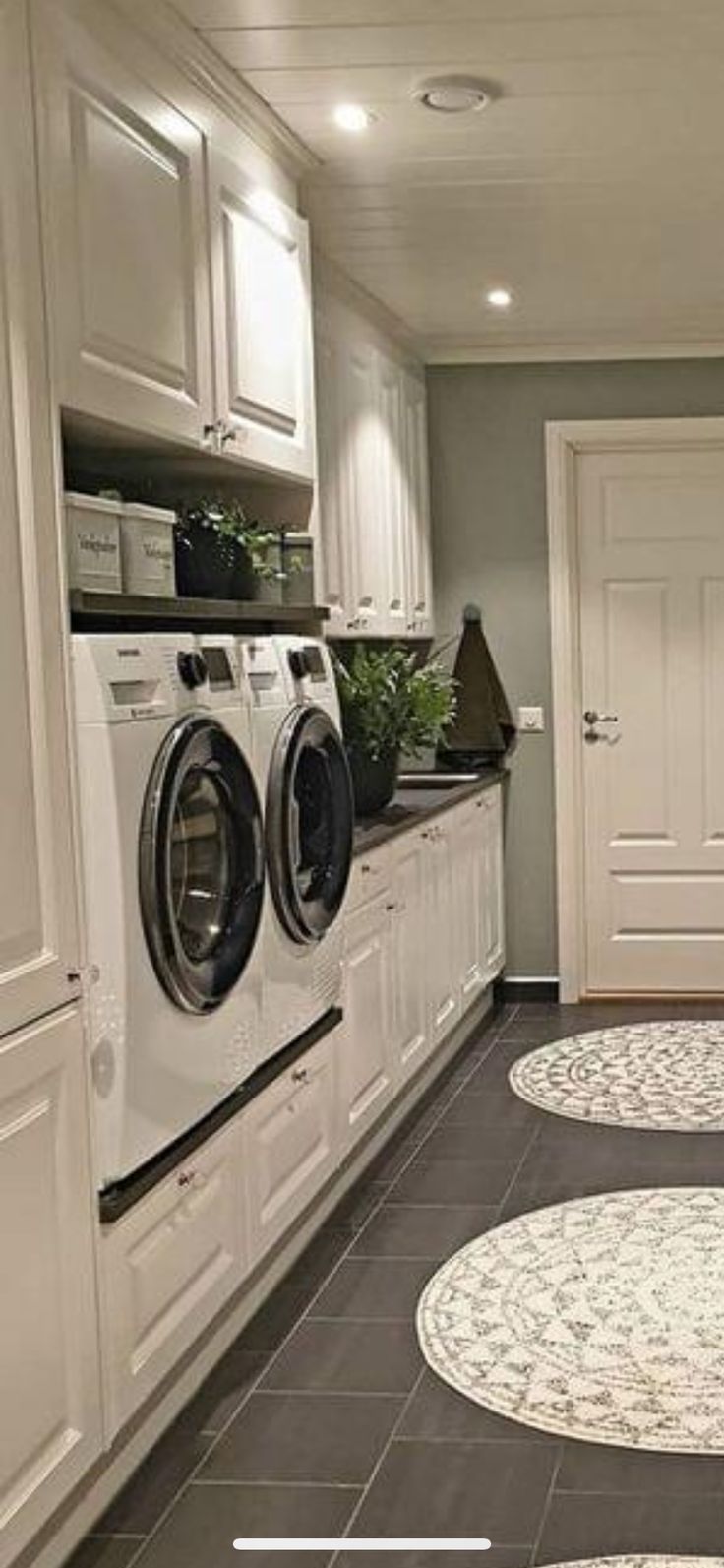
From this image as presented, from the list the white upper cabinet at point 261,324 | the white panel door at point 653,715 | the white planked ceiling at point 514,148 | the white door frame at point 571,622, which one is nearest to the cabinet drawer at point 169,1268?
the white upper cabinet at point 261,324

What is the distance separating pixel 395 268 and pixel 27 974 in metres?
3.15

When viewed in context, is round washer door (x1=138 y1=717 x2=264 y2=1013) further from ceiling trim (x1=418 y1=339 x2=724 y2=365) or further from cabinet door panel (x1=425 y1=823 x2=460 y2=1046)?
ceiling trim (x1=418 y1=339 x2=724 y2=365)

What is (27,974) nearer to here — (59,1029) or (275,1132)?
(59,1029)

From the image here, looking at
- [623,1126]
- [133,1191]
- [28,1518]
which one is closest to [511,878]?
[623,1126]

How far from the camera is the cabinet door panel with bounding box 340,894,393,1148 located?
4.05 metres

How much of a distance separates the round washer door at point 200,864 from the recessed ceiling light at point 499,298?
2.64m

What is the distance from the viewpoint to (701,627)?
6.29 meters

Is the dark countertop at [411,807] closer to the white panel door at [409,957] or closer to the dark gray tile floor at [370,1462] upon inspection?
the white panel door at [409,957]

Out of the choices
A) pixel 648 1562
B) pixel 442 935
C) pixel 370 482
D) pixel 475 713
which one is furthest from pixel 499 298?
pixel 648 1562

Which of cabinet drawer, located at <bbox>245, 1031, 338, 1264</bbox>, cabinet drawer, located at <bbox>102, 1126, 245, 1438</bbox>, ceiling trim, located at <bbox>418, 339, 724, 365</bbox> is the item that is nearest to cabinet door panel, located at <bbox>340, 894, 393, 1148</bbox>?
cabinet drawer, located at <bbox>245, 1031, 338, 1264</bbox>

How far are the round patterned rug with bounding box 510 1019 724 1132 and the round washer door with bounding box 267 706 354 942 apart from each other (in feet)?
4.70

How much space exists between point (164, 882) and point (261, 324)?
137cm

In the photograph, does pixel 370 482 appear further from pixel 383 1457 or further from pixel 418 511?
pixel 383 1457

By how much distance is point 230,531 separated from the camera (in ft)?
10.9
